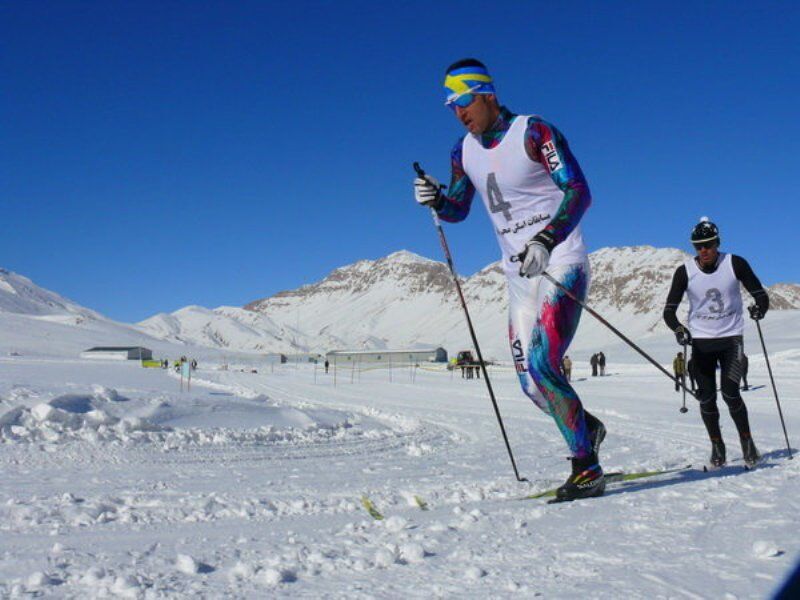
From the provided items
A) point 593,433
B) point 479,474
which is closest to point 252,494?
point 479,474

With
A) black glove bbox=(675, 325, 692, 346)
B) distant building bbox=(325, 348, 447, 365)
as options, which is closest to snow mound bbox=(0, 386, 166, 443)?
black glove bbox=(675, 325, 692, 346)

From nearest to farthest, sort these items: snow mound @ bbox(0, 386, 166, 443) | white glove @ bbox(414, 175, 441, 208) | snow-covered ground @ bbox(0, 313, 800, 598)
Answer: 1. snow-covered ground @ bbox(0, 313, 800, 598)
2. white glove @ bbox(414, 175, 441, 208)
3. snow mound @ bbox(0, 386, 166, 443)

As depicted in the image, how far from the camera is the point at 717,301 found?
6074 mm

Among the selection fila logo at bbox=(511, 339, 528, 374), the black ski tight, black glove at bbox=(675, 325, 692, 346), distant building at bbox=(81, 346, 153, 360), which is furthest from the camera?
distant building at bbox=(81, 346, 153, 360)

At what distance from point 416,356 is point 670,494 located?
96008 mm

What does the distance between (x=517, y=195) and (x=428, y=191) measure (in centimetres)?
77

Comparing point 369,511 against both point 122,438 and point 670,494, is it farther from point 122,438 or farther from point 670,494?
point 122,438

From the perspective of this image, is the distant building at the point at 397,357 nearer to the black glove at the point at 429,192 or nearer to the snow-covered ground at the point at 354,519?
the snow-covered ground at the point at 354,519

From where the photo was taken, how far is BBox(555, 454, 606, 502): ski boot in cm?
411

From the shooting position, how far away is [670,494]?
157 inches

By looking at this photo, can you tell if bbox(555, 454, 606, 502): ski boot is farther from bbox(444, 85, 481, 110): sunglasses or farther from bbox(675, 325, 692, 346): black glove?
bbox(444, 85, 481, 110): sunglasses

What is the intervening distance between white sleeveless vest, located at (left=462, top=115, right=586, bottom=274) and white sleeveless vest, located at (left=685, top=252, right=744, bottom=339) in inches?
82.7

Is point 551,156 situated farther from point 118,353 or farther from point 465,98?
point 118,353

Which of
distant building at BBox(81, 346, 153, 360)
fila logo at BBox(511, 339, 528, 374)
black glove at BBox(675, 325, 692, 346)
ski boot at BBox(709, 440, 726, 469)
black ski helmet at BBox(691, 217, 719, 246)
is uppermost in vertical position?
distant building at BBox(81, 346, 153, 360)
